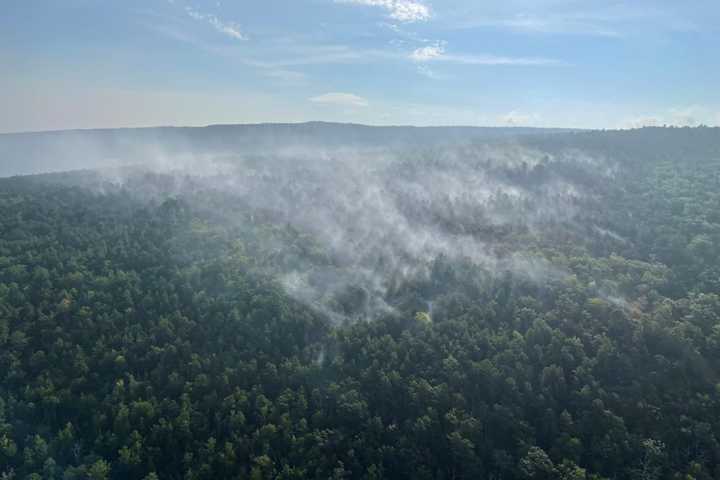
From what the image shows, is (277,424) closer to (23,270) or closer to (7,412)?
(7,412)

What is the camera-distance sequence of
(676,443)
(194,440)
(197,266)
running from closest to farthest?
(676,443)
(194,440)
(197,266)

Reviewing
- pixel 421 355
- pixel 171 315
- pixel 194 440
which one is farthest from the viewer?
pixel 171 315

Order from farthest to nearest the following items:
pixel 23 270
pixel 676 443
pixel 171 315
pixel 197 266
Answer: pixel 197 266 → pixel 23 270 → pixel 171 315 → pixel 676 443

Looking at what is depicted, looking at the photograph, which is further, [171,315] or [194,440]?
[171,315]

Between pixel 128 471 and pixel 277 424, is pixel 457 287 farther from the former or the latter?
pixel 128 471

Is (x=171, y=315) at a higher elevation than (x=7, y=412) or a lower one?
higher

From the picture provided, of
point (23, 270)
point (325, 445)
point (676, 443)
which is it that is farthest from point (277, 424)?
point (23, 270)

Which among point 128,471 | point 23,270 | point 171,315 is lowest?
point 128,471

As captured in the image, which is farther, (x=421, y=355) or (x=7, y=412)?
(x=421, y=355)

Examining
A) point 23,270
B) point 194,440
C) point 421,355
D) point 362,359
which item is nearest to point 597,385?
point 421,355
